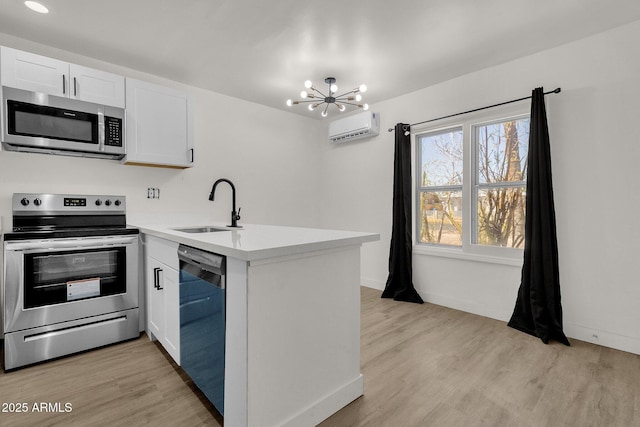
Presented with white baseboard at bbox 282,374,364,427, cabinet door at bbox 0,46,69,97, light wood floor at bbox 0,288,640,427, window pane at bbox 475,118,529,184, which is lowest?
light wood floor at bbox 0,288,640,427

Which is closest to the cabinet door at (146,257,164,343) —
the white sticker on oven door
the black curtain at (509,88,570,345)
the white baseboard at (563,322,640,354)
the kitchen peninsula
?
the white sticker on oven door

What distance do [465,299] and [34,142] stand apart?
13.8 ft

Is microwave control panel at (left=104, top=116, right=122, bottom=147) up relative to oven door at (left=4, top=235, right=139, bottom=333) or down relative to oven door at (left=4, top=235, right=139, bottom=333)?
up

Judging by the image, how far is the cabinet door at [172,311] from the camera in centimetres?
196

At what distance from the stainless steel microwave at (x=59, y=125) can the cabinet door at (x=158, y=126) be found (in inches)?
4.4

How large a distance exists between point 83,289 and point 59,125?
52.1 inches

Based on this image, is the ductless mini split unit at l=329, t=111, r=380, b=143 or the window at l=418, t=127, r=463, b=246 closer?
the window at l=418, t=127, r=463, b=246

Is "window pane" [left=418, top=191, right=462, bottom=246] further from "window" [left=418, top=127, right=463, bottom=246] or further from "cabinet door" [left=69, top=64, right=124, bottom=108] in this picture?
"cabinet door" [left=69, top=64, right=124, bottom=108]

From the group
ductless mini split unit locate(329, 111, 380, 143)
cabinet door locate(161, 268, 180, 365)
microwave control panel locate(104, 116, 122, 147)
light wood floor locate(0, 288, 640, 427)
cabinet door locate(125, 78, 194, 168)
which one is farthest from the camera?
ductless mini split unit locate(329, 111, 380, 143)

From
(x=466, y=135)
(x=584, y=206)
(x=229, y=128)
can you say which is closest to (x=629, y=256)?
(x=584, y=206)

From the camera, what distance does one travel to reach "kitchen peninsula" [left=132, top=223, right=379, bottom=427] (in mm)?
1350

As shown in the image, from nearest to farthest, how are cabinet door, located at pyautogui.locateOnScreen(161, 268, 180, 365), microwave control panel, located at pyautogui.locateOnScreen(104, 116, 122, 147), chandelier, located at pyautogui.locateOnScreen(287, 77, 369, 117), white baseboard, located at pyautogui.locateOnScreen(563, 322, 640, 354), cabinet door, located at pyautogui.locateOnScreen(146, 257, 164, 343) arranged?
cabinet door, located at pyautogui.locateOnScreen(161, 268, 180, 365) → cabinet door, located at pyautogui.locateOnScreen(146, 257, 164, 343) → white baseboard, located at pyautogui.locateOnScreen(563, 322, 640, 354) → microwave control panel, located at pyautogui.locateOnScreen(104, 116, 122, 147) → chandelier, located at pyautogui.locateOnScreen(287, 77, 369, 117)

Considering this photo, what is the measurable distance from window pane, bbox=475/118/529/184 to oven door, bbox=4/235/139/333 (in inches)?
139

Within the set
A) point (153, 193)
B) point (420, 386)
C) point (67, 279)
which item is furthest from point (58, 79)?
point (420, 386)
